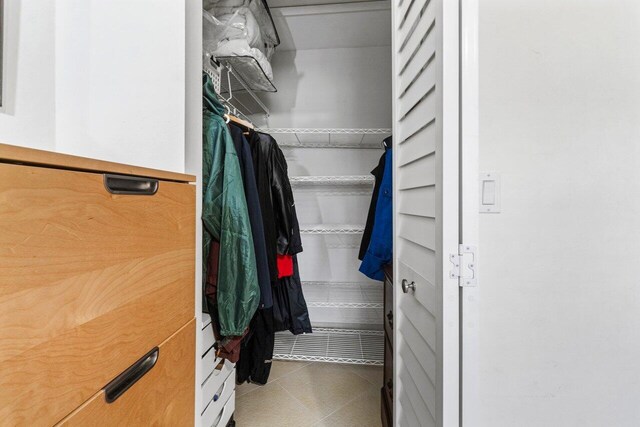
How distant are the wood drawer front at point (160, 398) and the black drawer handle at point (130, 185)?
0.99 ft

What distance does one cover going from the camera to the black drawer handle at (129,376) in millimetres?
408

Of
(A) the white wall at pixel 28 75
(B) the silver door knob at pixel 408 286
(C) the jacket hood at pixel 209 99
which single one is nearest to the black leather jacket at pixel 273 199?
(C) the jacket hood at pixel 209 99

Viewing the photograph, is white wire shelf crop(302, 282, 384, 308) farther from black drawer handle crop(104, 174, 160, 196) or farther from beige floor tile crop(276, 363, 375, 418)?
black drawer handle crop(104, 174, 160, 196)

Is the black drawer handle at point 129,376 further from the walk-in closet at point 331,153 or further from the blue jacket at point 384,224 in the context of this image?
the walk-in closet at point 331,153

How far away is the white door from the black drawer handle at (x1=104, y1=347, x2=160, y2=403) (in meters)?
0.57

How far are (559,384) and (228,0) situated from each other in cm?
191

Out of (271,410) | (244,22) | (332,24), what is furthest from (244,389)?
(332,24)

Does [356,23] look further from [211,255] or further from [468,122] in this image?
[211,255]

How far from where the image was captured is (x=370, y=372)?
1.68 m

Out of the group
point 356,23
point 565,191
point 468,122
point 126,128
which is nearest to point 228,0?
point 356,23

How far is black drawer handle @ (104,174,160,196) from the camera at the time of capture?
41cm

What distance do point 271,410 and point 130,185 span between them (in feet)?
4.63

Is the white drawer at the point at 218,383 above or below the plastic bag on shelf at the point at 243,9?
below

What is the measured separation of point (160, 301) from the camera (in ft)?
1.71
